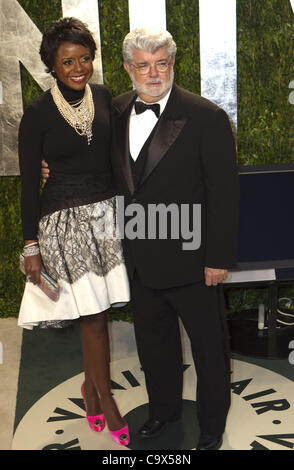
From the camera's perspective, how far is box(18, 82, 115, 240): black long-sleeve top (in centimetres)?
241

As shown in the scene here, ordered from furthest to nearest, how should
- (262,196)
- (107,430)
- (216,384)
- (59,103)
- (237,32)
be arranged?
(237,32) → (262,196) → (107,430) → (216,384) → (59,103)

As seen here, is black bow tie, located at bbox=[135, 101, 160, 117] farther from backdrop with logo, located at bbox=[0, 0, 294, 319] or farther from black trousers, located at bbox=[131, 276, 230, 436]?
backdrop with logo, located at bbox=[0, 0, 294, 319]

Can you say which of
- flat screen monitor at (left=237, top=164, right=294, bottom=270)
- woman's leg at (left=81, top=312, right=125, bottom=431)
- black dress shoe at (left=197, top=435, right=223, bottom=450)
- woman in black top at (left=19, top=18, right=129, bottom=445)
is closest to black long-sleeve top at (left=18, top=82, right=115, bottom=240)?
woman in black top at (left=19, top=18, right=129, bottom=445)

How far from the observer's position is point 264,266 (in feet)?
10.9

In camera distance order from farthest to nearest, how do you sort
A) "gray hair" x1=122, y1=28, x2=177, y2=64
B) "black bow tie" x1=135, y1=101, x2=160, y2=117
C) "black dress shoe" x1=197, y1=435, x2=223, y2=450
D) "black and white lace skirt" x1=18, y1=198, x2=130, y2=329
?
1. "black dress shoe" x1=197, y1=435, x2=223, y2=450
2. "black and white lace skirt" x1=18, y1=198, x2=130, y2=329
3. "black bow tie" x1=135, y1=101, x2=160, y2=117
4. "gray hair" x1=122, y1=28, x2=177, y2=64

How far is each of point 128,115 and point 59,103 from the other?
0.98 ft

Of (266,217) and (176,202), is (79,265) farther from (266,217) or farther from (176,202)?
(266,217)

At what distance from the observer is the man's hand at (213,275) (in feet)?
7.96

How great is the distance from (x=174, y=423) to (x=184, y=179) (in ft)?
4.34

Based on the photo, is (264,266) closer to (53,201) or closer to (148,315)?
(148,315)

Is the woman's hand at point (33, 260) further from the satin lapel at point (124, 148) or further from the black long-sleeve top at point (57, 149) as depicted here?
the satin lapel at point (124, 148)

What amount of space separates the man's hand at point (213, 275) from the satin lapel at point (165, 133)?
50 centimetres

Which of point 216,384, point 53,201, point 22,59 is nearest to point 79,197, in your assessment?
point 53,201

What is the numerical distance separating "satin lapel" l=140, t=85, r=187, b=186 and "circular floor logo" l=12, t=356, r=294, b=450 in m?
1.36
